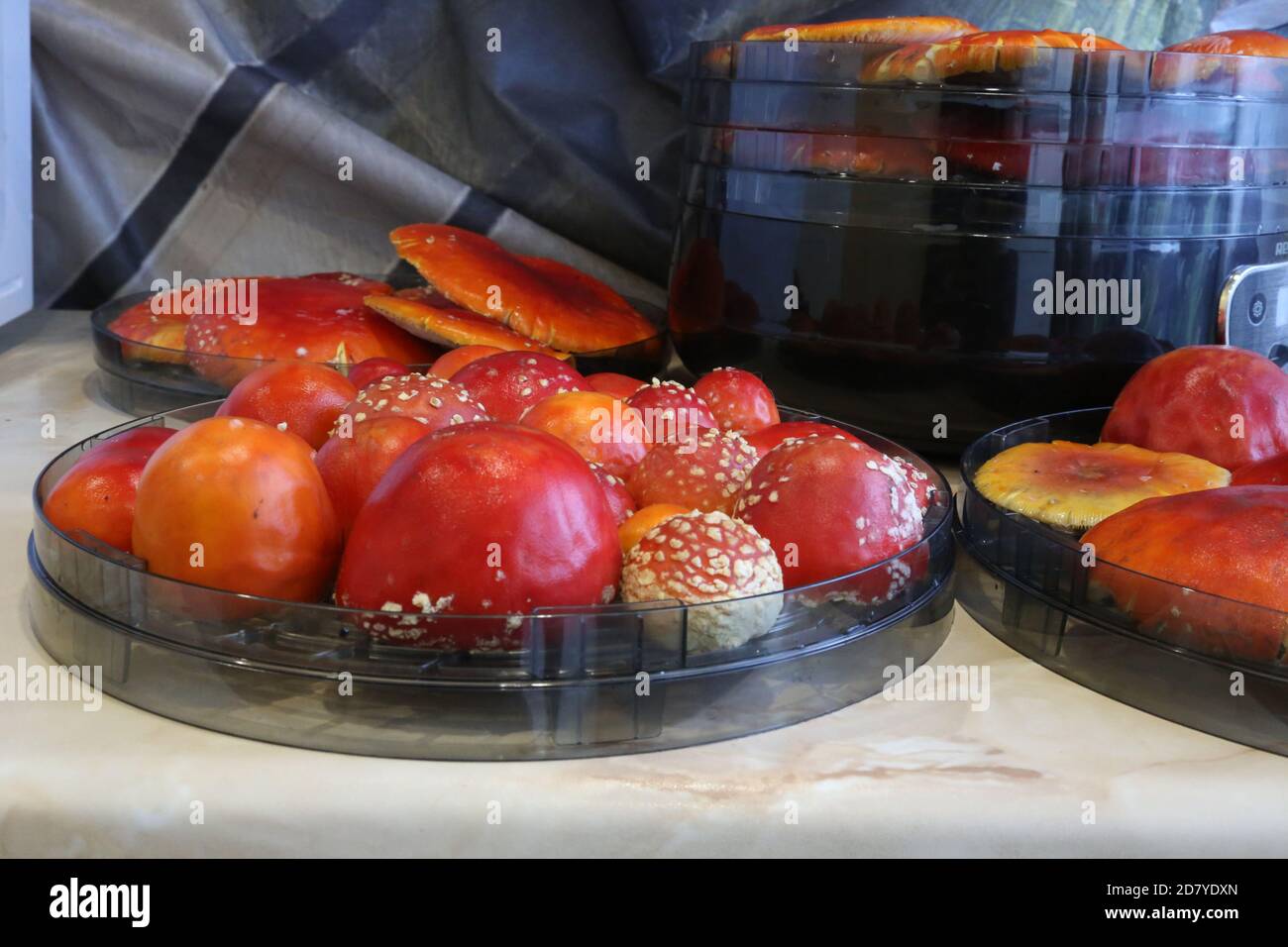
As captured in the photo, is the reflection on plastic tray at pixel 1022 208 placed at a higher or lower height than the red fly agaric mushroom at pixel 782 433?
higher

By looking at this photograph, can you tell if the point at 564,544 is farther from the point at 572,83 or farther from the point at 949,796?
the point at 572,83

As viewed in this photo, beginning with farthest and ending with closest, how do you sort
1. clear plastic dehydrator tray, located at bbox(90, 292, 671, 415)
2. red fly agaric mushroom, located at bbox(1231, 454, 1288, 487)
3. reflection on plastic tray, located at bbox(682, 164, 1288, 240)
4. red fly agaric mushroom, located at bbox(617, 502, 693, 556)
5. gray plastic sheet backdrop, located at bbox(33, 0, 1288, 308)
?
1. gray plastic sheet backdrop, located at bbox(33, 0, 1288, 308)
2. clear plastic dehydrator tray, located at bbox(90, 292, 671, 415)
3. reflection on plastic tray, located at bbox(682, 164, 1288, 240)
4. red fly agaric mushroom, located at bbox(1231, 454, 1288, 487)
5. red fly agaric mushroom, located at bbox(617, 502, 693, 556)

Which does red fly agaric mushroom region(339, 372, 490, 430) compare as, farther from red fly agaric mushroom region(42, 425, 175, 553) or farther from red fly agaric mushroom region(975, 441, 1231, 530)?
red fly agaric mushroom region(975, 441, 1231, 530)

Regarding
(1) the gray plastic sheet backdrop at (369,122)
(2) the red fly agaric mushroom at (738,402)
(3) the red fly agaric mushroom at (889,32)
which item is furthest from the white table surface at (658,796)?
(1) the gray plastic sheet backdrop at (369,122)

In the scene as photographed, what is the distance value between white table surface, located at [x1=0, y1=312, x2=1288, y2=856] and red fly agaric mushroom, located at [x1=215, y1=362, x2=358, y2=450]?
173 millimetres

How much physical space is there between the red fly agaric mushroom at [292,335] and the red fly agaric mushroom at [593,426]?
31cm

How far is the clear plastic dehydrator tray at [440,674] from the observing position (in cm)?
48

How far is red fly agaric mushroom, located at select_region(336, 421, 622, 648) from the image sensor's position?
48cm

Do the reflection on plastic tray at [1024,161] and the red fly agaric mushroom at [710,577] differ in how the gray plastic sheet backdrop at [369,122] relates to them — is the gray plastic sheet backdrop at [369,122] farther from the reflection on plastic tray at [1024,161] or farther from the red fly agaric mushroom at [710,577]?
the red fly agaric mushroom at [710,577]

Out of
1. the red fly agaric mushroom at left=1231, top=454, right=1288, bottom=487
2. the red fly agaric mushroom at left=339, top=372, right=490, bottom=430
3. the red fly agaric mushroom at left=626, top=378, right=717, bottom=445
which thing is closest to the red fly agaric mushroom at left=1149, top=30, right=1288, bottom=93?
the red fly agaric mushroom at left=1231, top=454, right=1288, bottom=487

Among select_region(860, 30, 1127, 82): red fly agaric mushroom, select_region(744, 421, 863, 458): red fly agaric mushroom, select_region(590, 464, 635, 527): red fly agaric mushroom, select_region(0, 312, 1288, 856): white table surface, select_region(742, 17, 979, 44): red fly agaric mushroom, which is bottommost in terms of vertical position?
select_region(0, 312, 1288, 856): white table surface

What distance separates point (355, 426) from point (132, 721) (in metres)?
0.15

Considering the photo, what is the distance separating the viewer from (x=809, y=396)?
84cm
